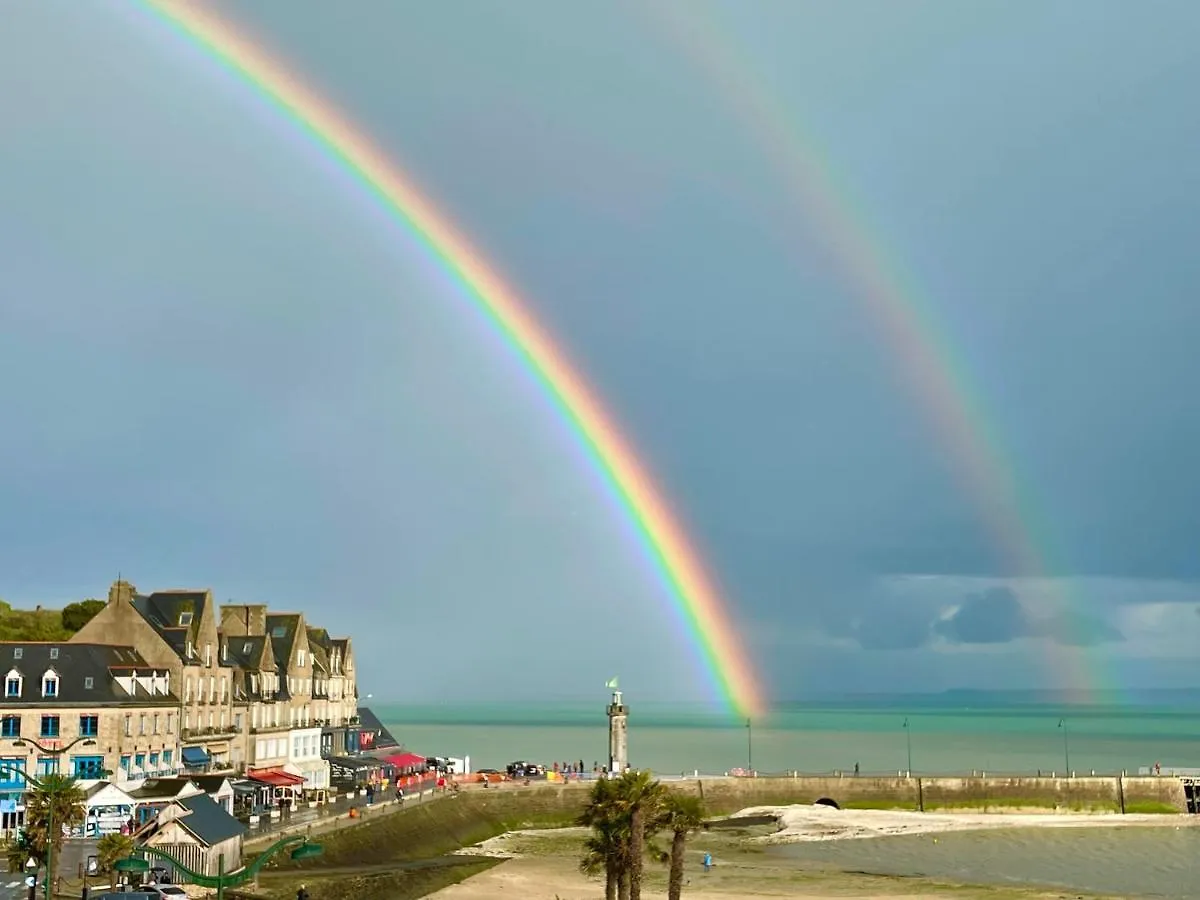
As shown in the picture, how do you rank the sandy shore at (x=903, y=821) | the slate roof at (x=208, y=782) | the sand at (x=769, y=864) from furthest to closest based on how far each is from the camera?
the sandy shore at (x=903, y=821) < the slate roof at (x=208, y=782) < the sand at (x=769, y=864)

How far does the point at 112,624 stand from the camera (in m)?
77.2

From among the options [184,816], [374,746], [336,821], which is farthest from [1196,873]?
[374,746]

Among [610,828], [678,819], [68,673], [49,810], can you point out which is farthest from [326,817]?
[678,819]

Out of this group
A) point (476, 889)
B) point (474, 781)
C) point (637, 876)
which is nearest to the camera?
point (637, 876)

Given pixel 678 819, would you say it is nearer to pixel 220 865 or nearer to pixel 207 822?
pixel 220 865

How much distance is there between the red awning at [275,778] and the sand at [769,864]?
13.2 m

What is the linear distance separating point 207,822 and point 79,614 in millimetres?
62576

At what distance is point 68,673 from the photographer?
6862cm

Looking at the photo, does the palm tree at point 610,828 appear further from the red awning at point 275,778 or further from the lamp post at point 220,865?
the red awning at point 275,778

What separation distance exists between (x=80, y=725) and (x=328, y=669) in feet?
129

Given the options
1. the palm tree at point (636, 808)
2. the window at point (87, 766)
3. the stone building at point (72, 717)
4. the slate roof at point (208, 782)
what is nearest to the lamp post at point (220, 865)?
the palm tree at point (636, 808)

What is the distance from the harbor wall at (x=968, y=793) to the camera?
10281cm

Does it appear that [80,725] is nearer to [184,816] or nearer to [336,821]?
[336,821]

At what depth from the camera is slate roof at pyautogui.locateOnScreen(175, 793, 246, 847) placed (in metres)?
50.0
